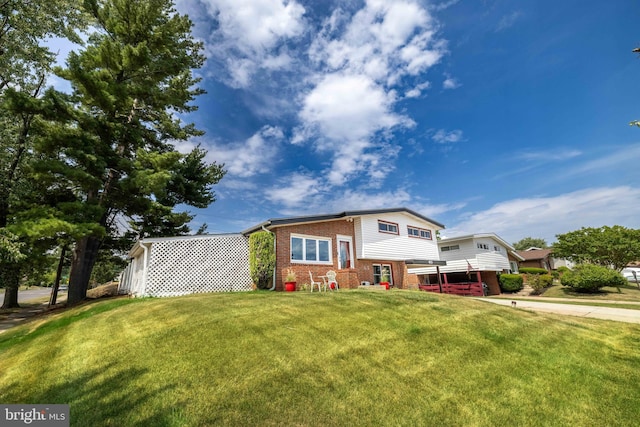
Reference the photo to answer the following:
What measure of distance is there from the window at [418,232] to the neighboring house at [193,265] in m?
12.1

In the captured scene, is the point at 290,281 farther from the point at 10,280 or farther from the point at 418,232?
the point at 10,280

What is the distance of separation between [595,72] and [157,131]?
86.8ft

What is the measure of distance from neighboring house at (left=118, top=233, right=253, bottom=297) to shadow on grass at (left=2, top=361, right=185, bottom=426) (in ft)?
28.3

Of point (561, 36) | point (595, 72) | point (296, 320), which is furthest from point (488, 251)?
point (296, 320)

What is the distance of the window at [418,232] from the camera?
20.8 meters

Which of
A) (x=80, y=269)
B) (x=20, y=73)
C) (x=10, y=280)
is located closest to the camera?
(x=80, y=269)

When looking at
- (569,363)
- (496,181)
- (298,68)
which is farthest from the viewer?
(496,181)

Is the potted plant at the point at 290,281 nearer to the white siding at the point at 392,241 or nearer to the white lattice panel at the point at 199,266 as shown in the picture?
the white lattice panel at the point at 199,266

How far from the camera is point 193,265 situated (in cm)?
1330

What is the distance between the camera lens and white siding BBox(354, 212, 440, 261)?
17.2 m

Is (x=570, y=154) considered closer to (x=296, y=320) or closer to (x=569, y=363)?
(x=569, y=363)

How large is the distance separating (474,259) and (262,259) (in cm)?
1959

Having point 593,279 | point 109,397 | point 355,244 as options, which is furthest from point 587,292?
point 109,397

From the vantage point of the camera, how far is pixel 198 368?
4.14 meters
